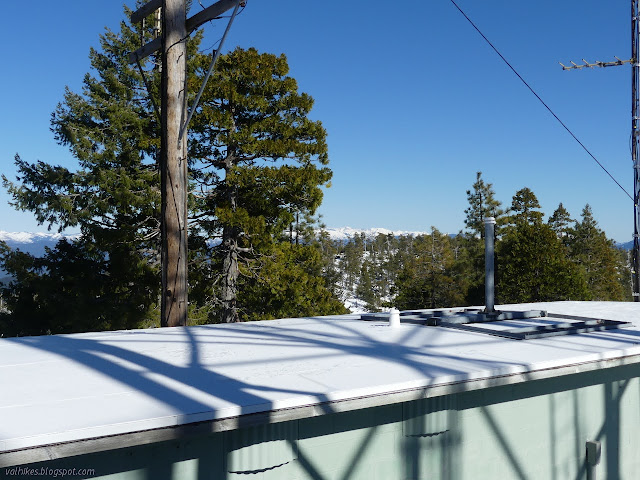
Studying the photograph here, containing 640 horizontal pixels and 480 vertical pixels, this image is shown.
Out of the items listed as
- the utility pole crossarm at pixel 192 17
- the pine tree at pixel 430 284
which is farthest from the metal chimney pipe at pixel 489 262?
the pine tree at pixel 430 284

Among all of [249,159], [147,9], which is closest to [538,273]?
[249,159]

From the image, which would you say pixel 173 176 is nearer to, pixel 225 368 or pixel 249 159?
pixel 225 368

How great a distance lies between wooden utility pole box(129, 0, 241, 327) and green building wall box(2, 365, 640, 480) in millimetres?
3141

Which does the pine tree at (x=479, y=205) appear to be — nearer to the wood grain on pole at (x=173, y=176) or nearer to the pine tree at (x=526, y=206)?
the pine tree at (x=526, y=206)

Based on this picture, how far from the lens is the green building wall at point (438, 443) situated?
2.60 m

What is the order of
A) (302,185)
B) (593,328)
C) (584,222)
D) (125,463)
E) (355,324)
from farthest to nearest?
1. (584,222)
2. (302,185)
3. (355,324)
4. (593,328)
5. (125,463)

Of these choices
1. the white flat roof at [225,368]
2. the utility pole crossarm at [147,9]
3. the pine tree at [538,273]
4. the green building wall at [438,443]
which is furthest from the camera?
the pine tree at [538,273]

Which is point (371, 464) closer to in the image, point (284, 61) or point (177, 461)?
point (177, 461)

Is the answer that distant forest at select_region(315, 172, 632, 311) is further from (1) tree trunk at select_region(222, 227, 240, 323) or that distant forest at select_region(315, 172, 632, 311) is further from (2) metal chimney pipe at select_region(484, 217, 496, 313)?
(2) metal chimney pipe at select_region(484, 217, 496, 313)

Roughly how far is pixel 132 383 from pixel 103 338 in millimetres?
1765

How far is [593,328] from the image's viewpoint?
4691 mm

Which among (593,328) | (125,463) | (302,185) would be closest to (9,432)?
(125,463)

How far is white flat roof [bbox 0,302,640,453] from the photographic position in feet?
7.35

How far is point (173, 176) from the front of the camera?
5711mm
